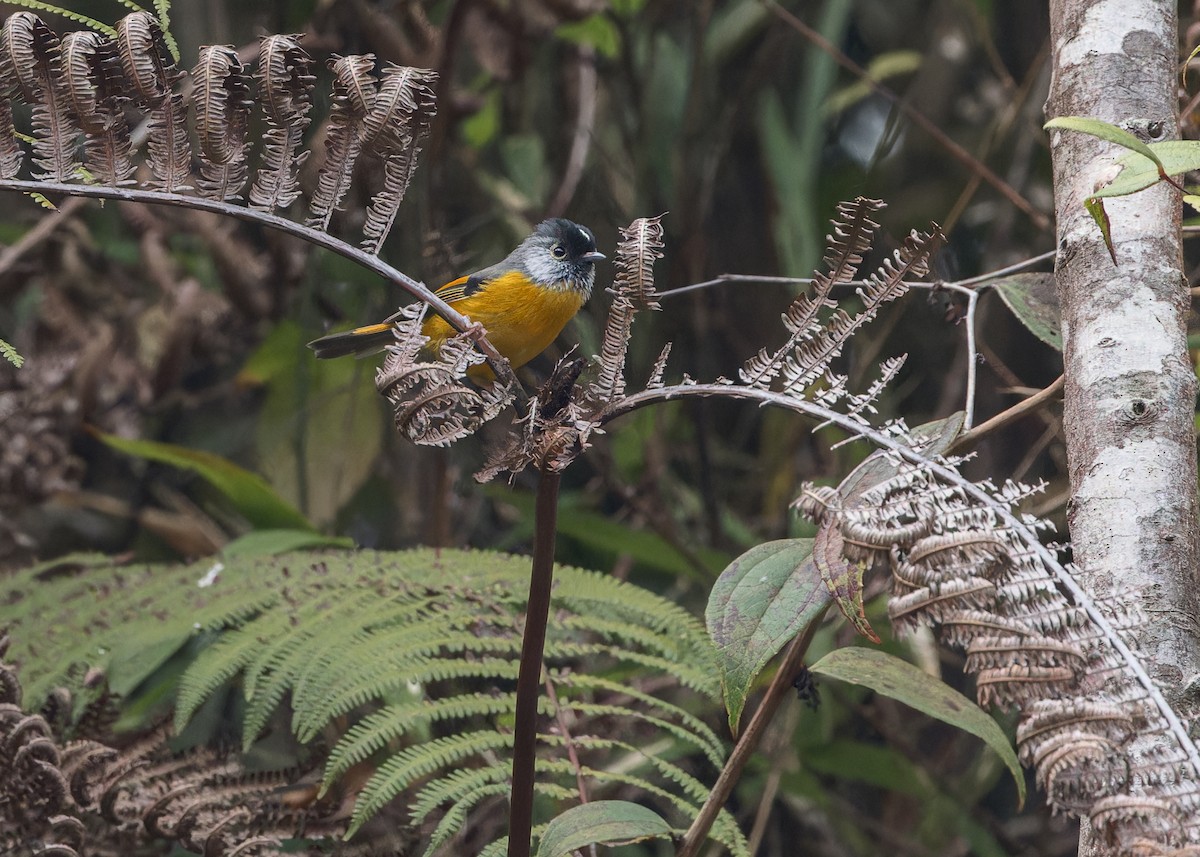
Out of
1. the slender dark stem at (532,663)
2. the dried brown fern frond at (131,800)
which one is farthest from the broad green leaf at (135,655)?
the slender dark stem at (532,663)

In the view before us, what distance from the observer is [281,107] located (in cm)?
115

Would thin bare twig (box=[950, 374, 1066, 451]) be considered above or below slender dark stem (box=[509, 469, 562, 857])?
above

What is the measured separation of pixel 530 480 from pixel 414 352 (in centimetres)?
233

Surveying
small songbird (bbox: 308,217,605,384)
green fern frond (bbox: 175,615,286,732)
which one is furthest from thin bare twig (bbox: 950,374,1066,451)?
small songbird (bbox: 308,217,605,384)

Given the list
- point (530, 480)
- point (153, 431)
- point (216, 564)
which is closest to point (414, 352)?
point (216, 564)

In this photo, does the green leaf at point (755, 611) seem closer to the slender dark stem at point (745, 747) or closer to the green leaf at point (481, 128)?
the slender dark stem at point (745, 747)

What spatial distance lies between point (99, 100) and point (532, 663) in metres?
0.74

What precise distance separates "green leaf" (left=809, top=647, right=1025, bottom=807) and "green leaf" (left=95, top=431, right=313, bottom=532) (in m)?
1.94

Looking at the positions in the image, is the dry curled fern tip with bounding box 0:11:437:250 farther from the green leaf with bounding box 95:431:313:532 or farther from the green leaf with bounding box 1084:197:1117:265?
the green leaf with bounding box 95:431:313:532

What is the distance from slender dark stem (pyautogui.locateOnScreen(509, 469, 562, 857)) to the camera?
1043mm

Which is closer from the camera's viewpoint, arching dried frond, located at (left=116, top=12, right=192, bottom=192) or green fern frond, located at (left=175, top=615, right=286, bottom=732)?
arching dried frond, located at (left=116, top=12, right=192, bottom=192)

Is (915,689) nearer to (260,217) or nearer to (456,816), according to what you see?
(456,816)

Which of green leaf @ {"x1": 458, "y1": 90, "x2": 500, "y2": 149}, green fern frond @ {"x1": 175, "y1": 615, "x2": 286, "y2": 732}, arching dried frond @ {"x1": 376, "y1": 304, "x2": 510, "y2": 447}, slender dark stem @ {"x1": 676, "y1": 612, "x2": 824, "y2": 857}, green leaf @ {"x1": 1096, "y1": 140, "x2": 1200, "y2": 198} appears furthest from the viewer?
green leaf @ {"x1": 458, "y1": 90, "x2": 500, "y2": 149}

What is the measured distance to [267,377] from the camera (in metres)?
3.50
